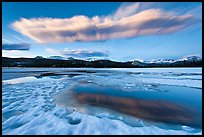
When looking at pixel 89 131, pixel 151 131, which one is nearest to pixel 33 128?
pixel 89 131

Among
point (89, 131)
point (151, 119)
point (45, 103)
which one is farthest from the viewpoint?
point (45, 103)

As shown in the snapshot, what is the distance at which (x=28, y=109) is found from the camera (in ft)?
16.2

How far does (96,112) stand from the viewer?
488 cm

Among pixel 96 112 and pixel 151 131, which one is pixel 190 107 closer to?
pixel 151 131

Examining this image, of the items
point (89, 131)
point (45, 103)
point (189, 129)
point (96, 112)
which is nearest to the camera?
point (89, 131)

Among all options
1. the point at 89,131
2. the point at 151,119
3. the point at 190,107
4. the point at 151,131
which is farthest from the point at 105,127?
the point at 190,107

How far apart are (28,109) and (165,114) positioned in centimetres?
411

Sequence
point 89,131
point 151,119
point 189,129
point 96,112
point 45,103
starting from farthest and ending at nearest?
1. point 45,103
2. point 96,112
3. point 151,119
4. point 189,129
5. point 89,131

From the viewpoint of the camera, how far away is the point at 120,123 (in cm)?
396

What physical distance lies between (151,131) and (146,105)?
227 centimetres

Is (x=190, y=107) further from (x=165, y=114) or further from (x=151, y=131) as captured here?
(x=151, y=131)

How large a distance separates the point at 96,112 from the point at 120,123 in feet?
3.62

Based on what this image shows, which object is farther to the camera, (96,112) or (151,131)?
(96,112)

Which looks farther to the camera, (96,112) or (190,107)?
(190,107)
